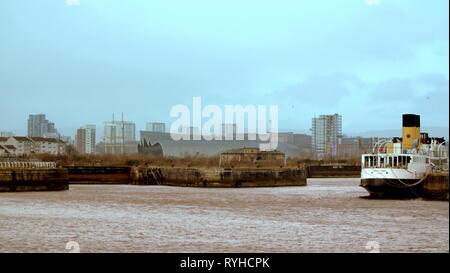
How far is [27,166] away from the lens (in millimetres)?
47312

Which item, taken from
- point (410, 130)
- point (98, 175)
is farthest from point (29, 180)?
point (410, 130)

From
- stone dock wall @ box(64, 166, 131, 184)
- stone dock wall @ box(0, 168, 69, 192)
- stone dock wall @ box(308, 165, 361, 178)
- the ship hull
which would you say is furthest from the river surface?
stone dock wall @ box(308, 165, 361, 178)

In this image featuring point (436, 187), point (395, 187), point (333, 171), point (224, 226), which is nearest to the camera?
point (224, 226)

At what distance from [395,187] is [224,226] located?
15.3 meters

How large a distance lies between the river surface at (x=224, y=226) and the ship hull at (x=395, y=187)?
65cm

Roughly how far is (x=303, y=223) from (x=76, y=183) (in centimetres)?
4606

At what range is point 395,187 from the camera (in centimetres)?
3647

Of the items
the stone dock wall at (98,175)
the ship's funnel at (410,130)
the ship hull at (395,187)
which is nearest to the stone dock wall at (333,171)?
the stone dock wall at (98,175)

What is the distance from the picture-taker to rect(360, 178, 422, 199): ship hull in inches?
1431

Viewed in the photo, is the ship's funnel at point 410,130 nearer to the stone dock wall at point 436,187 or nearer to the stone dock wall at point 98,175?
the stone dock wall at point 436,187

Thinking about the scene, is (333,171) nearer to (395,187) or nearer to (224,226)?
(395,187)

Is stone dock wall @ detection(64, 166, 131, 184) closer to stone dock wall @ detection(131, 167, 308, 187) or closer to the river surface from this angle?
stone dock wall @ detection(131, 167, 308, 187)
